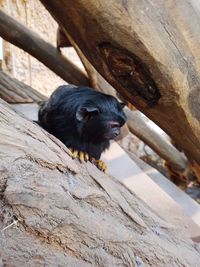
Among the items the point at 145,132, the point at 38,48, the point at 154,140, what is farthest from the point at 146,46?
the point at 154,140

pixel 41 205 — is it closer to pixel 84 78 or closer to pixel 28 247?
pixel 28 247

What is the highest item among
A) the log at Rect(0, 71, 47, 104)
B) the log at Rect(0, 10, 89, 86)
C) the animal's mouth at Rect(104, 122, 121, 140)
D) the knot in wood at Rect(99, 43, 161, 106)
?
the knot in wood at Rect(99, 43, 161, 106)

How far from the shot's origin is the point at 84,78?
3406 mm

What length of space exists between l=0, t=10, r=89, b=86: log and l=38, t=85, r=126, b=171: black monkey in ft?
5.09

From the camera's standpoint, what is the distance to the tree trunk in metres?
1.24

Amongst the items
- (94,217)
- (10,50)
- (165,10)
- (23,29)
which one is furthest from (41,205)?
(10,50)

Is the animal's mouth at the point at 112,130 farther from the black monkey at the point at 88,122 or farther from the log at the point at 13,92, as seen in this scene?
the log at the point at 13,92

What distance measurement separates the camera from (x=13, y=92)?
10.9 ft

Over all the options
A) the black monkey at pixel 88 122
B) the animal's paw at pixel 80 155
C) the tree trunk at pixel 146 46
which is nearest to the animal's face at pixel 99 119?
the black monkey at pixel 88 122

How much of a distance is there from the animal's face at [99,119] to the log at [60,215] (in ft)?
1.26

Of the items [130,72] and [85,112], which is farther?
[85,112]

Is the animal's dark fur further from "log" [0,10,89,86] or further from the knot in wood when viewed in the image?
"log" [0,10,89,86]

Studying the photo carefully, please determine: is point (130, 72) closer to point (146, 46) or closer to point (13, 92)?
point (146, 46)

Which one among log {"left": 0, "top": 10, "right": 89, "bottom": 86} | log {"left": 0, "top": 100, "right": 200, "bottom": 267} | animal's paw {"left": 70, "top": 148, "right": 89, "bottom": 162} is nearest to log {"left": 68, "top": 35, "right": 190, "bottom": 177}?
log {"left": 0, "top": 10, "right": 89, "bottom": 86}
